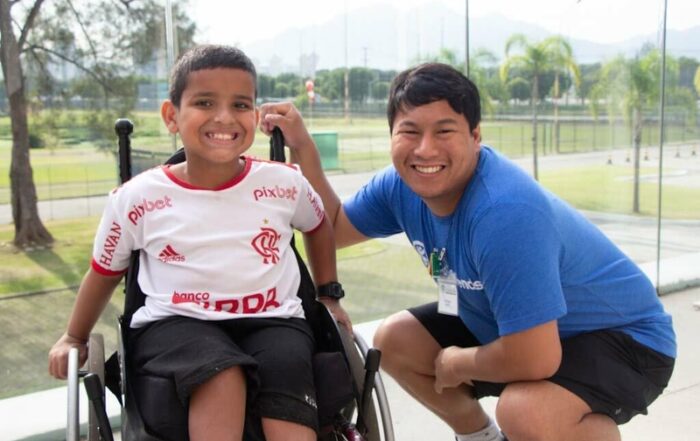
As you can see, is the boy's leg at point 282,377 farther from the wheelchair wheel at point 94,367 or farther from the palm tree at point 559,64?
the palm tree at point 559,64

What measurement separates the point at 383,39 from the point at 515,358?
2445 millimetres

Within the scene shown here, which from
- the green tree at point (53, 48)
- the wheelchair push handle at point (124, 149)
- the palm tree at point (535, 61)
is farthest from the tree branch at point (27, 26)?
the palm tree at point (535, 61)

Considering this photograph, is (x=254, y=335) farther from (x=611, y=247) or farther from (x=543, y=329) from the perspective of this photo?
(x=611, y=247)

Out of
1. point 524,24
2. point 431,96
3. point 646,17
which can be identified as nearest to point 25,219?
point 431,96

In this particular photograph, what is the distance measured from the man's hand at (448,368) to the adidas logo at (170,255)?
0.70m

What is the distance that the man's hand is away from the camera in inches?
76.7

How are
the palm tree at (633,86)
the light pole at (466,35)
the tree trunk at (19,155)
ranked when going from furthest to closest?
the palm tree at (633,86) → the light pole at (466,35) → the tree trunk at (19,155)

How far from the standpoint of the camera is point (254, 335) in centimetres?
172

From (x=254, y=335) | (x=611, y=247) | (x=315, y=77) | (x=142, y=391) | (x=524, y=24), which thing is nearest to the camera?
(x=142, y=391)

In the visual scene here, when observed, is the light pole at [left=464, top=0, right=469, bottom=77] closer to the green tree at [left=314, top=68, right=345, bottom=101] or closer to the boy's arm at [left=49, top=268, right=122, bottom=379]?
the green tree at [left=314, top=68, right=345, bottom=101]

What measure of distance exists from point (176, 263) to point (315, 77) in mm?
2021

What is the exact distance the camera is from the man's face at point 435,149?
1783 millimetres

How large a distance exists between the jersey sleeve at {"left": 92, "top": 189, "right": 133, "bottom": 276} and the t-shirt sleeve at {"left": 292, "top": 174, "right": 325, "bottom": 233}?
16.4 inches

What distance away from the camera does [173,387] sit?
156 cm
